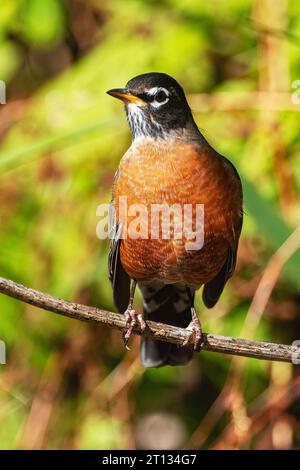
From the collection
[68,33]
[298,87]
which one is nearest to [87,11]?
[68,33]

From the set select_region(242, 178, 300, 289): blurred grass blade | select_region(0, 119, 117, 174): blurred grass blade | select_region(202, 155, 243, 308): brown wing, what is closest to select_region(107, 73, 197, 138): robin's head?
select_region(0, 119, 117, 174): blurred grass blade

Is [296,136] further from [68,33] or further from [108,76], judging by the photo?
[68,33]

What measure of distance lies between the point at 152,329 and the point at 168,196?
1.99 ft

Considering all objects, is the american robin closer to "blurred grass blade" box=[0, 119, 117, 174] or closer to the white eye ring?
the white eye ring

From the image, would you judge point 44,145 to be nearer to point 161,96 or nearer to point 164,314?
point 161,96

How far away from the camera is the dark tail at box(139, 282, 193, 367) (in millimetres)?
4449

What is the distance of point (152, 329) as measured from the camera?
11.3 ft

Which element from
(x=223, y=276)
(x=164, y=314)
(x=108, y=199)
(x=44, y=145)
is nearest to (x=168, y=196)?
(x=223, y=276)

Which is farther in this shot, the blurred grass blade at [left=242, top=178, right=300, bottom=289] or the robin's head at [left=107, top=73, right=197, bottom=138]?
the robin's head at [left=107, top=73, right=197, bottom=138]

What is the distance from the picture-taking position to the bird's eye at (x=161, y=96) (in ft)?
12.9

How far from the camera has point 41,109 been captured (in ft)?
17.6

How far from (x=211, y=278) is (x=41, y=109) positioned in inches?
74.9

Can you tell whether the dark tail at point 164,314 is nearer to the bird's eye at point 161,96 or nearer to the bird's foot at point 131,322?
the bird's foot at point 131,322

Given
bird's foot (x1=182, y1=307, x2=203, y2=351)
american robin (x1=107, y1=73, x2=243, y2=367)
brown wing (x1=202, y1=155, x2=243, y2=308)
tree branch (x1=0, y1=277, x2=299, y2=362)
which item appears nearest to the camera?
tree branch (x1=0, y1=277, x2=299, y2=362)
